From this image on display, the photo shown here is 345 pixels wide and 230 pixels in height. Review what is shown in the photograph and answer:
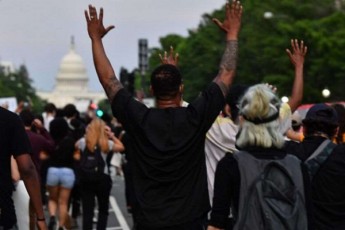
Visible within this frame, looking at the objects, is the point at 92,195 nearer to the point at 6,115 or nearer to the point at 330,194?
the point at 6,115

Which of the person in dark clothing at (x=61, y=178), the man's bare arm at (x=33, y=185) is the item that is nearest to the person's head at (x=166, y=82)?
the man's bare arm at (x=33, y=185)

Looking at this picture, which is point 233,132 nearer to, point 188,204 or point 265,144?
point 188,204

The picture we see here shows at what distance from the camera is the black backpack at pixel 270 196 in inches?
241

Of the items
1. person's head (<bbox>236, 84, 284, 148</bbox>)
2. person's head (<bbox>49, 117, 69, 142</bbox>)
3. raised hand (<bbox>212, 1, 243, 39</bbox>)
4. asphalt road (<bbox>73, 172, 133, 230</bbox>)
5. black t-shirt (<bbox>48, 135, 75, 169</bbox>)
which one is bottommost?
asphalt road (<bbox>73, 172, 133, 230</bbox>)

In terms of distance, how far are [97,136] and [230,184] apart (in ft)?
32.9

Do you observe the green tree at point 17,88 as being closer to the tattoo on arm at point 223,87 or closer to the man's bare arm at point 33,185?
the man's bare arm at point 33,185

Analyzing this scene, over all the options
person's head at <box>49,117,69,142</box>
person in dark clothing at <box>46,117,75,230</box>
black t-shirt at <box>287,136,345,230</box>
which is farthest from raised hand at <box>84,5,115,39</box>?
person's head at <box>49,117,69,142</box>

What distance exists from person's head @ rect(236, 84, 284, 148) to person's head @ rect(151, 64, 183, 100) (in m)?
0.80

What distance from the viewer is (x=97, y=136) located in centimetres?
1620

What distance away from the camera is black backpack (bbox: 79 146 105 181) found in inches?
635

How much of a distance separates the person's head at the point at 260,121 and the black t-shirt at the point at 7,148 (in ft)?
5.69

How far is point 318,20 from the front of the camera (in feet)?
183

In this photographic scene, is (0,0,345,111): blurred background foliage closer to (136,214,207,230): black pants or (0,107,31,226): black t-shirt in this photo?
(0,107,31,226): black t-shirt

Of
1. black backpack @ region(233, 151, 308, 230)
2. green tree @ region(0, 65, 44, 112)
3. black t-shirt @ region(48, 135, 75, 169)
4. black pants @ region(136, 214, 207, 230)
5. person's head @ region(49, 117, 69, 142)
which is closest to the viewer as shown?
black backpack @ region(233, 151, 308, 230)
